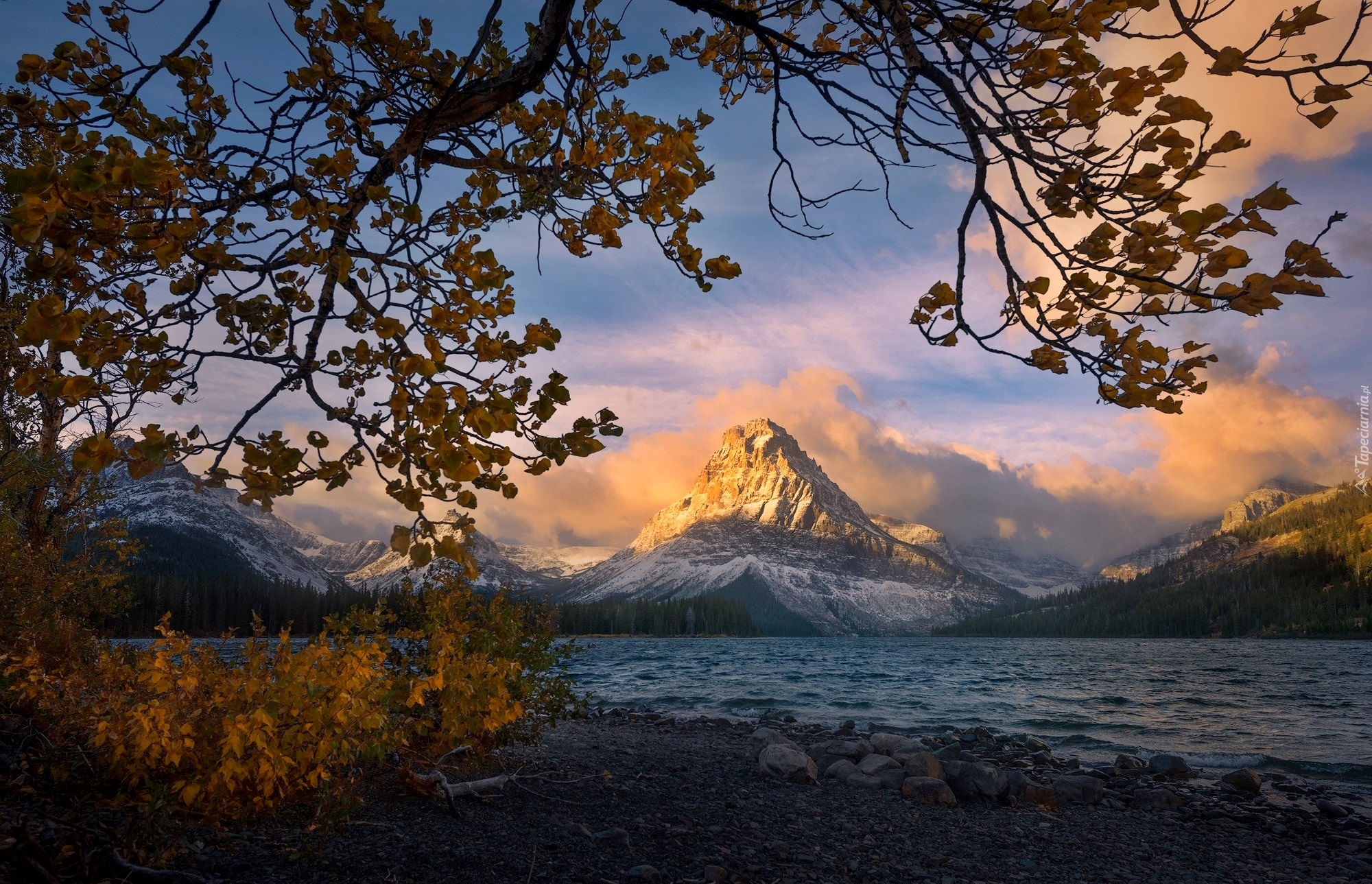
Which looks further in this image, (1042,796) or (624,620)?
(624,620)

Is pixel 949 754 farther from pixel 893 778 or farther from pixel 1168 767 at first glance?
pixel 1168 767

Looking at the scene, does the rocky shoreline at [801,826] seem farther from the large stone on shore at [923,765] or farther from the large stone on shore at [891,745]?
the large stone on shore at [891,745]

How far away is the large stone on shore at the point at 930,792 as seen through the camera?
38.0 feet

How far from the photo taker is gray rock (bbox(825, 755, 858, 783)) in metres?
12.8

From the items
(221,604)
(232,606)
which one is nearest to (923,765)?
(221,604)

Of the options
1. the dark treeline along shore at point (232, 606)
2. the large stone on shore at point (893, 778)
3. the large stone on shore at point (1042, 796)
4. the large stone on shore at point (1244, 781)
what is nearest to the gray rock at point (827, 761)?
the large stone on shore at point (893, 778)

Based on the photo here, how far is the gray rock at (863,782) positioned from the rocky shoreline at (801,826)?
4cm

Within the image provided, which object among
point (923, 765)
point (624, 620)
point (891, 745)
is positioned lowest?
point (624, 620)

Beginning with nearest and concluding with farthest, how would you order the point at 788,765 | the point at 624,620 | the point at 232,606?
the point at 788,765 < the point at 232,606 < the point at 624,620

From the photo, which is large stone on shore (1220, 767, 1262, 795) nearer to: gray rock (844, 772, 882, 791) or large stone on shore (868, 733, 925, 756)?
large stone on shore (868, 733, 925, 756)

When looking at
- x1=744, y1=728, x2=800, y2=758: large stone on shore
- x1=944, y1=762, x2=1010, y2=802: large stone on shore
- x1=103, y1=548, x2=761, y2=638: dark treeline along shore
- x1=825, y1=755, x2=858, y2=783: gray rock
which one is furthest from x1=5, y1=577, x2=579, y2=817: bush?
x1=103, y1=548, x2=761, y2=638: dark treeline along shore

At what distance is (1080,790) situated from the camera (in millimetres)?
12641

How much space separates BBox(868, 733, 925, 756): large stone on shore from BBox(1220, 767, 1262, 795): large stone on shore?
6.09 metres

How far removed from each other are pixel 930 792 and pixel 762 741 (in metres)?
5.98
